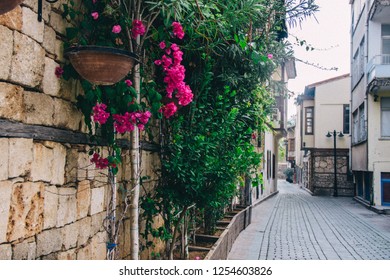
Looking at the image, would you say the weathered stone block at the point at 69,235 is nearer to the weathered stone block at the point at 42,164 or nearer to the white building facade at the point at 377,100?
the weathered stone block at the point at 42,164

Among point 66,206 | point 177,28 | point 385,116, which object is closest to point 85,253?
point 66,206

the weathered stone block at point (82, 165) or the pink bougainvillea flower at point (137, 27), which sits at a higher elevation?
the pink bougainvillea flower at point (137, 27)

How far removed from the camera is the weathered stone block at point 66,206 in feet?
11.3

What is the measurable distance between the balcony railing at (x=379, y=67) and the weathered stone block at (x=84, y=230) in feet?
51.9

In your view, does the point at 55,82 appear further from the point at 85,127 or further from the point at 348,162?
the point at 348,162

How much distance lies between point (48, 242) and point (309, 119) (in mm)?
29940

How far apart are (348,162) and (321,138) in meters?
2.36

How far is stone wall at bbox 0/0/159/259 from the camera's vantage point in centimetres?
277

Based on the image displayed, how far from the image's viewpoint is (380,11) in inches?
687

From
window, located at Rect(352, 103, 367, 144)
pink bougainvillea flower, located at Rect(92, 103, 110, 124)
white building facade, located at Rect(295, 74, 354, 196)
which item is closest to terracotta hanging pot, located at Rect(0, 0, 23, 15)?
pink bougainvillea flower, located at Rect(92, 103, 110, 124)

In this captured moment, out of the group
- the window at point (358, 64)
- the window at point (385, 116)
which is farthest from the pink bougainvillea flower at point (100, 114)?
the window at point (358, 64)

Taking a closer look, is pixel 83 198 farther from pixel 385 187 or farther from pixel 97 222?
pixel 385 187

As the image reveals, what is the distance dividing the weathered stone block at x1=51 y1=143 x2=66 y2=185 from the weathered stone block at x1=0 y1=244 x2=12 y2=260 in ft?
2.13
